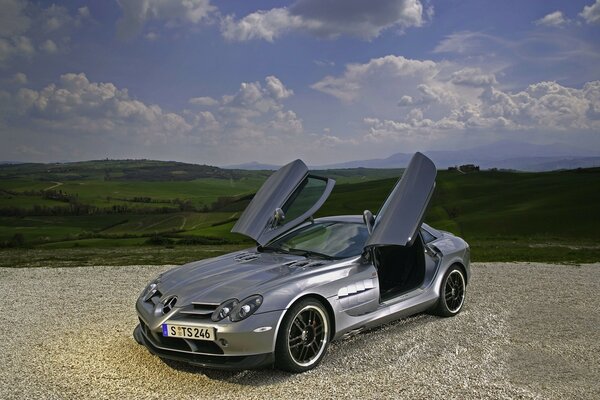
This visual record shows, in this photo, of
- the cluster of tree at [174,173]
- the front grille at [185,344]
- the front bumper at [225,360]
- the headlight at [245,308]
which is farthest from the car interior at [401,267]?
the cluster of tree at [174,173]

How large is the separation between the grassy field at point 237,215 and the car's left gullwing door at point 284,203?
9.63m

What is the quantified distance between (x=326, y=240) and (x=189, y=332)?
7.64 feet

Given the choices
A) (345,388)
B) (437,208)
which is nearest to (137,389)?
(345,388)

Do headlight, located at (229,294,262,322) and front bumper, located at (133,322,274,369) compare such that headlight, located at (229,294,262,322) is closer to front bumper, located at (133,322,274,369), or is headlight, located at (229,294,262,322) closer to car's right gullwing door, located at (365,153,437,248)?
front bumper, located at (133,322,274,369)

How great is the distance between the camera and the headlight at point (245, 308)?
502 cm

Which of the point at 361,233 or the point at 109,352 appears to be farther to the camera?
the point at 361,233

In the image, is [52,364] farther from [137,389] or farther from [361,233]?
[361,233]

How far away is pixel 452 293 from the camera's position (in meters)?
7.67

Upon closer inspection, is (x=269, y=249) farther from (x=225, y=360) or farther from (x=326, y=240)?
(x=225, y=360)

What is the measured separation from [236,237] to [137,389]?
1188 inches

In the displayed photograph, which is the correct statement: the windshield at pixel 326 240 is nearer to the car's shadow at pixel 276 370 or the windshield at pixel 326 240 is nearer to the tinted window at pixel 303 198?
the tinted window at pixel 303 198

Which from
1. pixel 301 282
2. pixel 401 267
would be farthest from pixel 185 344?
pixel 401 267

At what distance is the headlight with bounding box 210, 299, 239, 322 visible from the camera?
16.5ft

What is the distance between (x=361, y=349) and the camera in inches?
241
